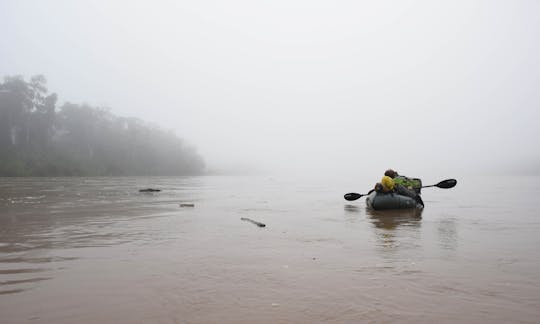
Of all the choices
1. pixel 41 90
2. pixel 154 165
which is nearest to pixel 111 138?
pixel 154 165

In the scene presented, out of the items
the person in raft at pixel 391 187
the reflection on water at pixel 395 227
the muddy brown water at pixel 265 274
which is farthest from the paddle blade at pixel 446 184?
the muddy brown water at pixel 265 274

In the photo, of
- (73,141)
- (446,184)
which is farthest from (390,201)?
(73,141)

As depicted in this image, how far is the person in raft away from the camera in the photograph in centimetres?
1555

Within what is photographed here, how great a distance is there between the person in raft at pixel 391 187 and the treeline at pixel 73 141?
65.9 meters

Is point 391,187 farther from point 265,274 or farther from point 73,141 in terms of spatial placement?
point 73,141

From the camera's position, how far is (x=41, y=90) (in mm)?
70750

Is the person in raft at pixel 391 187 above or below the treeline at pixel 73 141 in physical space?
below

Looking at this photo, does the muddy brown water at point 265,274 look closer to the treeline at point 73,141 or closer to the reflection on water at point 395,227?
the reflection on water at point 395,227

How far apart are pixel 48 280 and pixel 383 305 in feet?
14.9

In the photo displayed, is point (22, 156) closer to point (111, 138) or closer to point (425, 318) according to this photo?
point (111, 138)

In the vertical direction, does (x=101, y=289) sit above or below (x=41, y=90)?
below

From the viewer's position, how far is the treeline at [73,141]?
214 ft

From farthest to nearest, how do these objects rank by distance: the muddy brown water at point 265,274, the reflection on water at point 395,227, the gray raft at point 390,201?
the gray raft at point 390,201
the reflection on water at point 395,227
the muddy brown water at point 265,274

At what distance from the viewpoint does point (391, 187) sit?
15617 millimetres
